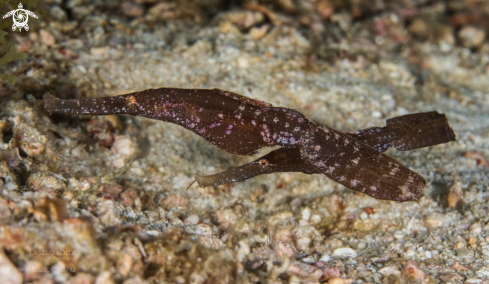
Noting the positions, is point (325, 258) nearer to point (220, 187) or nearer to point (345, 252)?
point (345, 252)

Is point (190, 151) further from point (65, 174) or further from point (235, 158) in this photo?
point (65, 174)

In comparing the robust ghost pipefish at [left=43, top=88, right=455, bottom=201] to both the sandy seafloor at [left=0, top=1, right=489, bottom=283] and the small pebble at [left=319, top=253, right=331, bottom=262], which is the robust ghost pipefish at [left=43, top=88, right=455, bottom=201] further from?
the small pebble at [left=319, top=253, right=331, bottom=262]

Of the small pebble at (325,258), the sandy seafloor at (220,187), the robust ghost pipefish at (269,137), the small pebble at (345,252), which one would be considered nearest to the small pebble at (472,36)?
the sandy seafloor at (220,187)

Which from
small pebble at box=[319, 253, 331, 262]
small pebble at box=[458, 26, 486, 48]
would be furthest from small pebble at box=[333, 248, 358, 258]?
small pebble at box=[458, 26, 486, 48]

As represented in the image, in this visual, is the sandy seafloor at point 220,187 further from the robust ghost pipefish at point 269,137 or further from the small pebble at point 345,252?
the robust ghost pipefish at point 269,137

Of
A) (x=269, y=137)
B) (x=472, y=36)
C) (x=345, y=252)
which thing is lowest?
(x=345, y=252)

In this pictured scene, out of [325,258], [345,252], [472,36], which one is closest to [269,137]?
[325,258]
